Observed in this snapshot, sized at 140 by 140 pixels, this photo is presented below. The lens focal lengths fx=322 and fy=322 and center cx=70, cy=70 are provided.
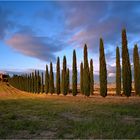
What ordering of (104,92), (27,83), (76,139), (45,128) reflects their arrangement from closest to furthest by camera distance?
(76,139)
(45,128)
(104,92)
(27,83)

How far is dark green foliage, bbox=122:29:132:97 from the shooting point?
4375 centimetres

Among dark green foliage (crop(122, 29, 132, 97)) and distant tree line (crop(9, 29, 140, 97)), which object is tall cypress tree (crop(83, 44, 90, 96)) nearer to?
distant tree line (crop(9, 29, 140, 97))

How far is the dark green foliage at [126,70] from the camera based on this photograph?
4375cm

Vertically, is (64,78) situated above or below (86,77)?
above

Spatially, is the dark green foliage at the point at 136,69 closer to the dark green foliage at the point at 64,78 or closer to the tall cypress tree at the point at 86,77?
the tall cypress tree at the point at 86,77

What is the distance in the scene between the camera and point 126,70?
44.8 m

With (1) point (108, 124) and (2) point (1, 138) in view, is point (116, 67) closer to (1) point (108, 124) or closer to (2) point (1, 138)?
(1) point (108, 124)

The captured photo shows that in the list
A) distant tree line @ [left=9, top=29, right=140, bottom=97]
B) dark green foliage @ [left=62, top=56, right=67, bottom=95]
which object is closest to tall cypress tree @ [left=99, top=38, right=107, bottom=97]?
distant tree line @ [left=9, top=29, right=140, bottom=97]

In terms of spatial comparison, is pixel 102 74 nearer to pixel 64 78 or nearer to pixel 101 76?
pixel 101 76

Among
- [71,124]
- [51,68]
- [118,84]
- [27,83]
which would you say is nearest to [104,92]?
[118,84]

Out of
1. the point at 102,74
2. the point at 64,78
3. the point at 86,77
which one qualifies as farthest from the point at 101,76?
the point at 64,78

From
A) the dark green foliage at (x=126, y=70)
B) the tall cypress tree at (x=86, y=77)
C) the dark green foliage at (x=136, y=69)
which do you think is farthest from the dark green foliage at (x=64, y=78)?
the dark green foliage at (x=126, y=70)

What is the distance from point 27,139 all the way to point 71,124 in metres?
3.85

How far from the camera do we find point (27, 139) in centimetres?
1270
